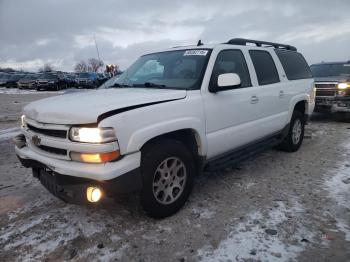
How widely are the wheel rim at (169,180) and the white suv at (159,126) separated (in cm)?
1

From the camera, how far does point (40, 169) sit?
3328 millimetres

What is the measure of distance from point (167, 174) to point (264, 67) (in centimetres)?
252

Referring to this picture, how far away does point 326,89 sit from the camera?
9.08m

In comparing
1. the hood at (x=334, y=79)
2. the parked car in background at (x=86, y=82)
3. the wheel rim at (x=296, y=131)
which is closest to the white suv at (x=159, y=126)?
the wheel rim at (x=296, y=131)

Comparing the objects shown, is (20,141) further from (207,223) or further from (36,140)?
(207,223)

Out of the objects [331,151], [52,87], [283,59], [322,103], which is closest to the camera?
[283,59]

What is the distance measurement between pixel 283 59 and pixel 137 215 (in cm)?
374

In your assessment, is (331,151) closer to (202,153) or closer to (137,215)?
(202,153)

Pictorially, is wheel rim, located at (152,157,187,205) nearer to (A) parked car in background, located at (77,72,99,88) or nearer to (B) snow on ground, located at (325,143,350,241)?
(B) snow on ground, located at (325,143,350,241)

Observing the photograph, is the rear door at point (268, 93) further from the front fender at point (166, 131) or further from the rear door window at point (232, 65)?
the front fender at point (166, 131)

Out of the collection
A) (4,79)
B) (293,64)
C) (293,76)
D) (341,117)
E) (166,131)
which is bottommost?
(341,117)

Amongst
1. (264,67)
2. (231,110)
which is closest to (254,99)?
(231,110)

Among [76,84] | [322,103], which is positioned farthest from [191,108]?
[76,84]

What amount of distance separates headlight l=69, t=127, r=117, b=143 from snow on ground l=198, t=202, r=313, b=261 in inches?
50.1
